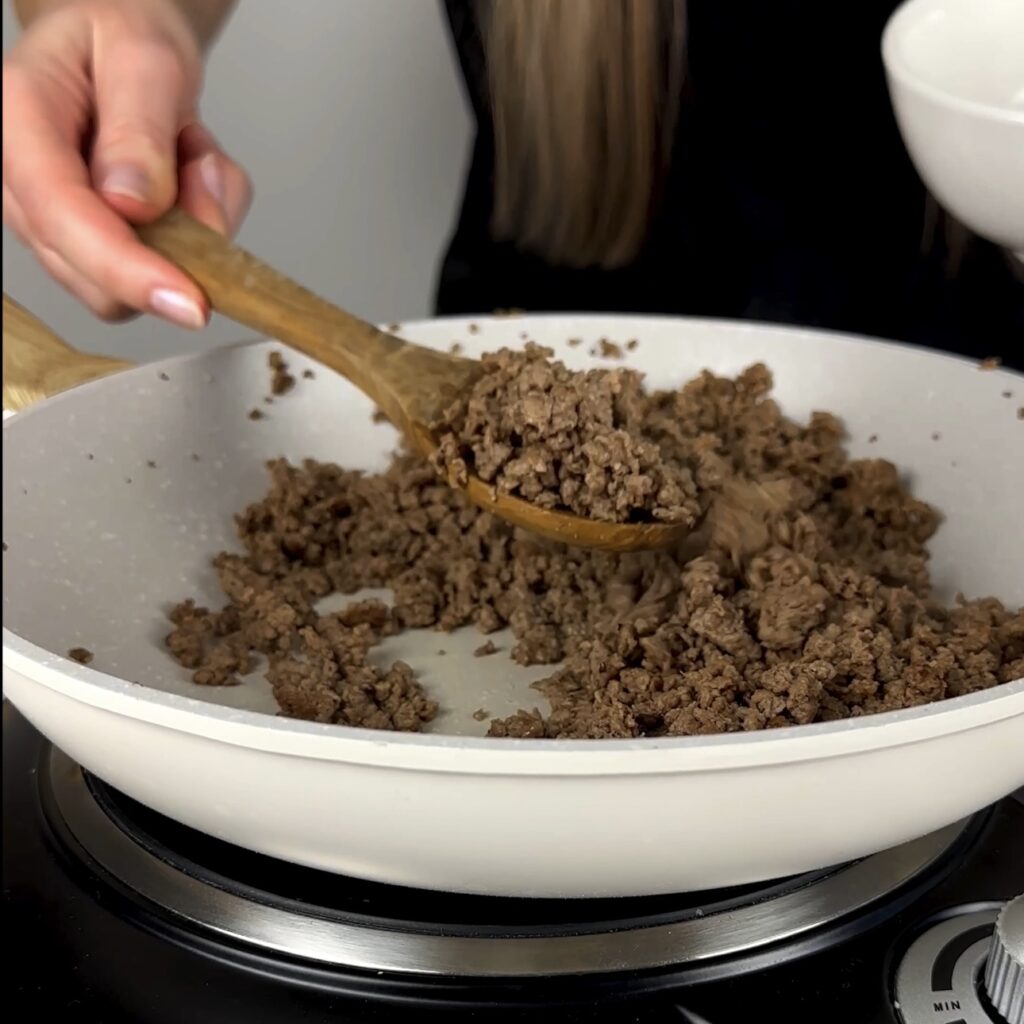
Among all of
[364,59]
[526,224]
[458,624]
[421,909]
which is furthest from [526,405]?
[364,59]

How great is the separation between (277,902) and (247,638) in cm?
20

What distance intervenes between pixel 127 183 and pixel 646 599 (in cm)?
35

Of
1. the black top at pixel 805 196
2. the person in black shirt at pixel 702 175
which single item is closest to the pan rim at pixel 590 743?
the person in black shirt at pixel 702 175

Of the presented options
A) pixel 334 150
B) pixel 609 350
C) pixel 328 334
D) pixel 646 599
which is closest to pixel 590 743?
pixel 646 599

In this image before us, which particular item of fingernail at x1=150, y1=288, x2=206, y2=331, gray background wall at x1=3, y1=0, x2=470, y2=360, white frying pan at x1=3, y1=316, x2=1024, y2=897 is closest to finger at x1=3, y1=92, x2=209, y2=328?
fingernail at x1=150, y1=288, x2=206, y2=331

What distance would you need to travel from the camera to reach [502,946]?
512 millimetres

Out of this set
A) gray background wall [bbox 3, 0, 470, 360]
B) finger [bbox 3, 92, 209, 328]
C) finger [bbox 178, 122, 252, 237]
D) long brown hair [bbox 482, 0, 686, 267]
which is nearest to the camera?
finger [bbox 3, 92, 209, 328]

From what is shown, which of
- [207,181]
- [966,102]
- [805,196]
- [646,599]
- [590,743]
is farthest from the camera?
[805,196]

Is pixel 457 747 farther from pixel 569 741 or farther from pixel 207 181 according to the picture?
pixel 207 181

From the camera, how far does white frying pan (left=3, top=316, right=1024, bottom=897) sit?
1.47 ft

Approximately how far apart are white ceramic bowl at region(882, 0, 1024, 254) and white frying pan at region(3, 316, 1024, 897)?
0.18 metres

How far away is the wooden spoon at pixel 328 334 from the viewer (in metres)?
0.71

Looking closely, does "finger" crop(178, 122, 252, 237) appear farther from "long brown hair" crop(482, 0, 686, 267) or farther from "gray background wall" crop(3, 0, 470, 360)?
"gray background wall" crop(3, 0, 470, 360)

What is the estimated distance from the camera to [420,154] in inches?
53.5
